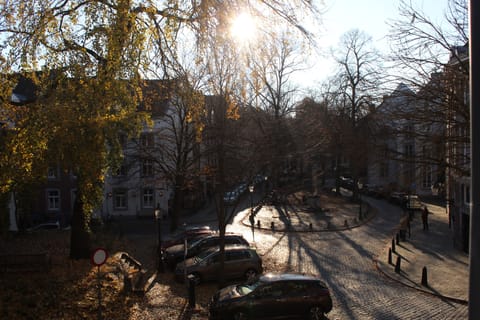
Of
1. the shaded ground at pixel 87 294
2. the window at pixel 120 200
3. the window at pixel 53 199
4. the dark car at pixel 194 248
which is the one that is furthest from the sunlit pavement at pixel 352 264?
the window at pixel 53 199

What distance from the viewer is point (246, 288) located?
38.2 ft

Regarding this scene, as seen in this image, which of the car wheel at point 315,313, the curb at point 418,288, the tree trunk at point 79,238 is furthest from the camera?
the tree trunk at point 79,238

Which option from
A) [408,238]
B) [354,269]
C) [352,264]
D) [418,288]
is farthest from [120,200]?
[418,288]

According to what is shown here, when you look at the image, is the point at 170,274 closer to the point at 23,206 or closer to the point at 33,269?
the point at 33,269

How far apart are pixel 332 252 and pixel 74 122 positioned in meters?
16.2

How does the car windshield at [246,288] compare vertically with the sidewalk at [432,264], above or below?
above

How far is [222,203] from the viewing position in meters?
13.9

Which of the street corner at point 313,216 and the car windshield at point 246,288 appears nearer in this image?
the car windshield at point 246,288

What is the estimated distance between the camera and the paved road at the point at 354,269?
12.1 m

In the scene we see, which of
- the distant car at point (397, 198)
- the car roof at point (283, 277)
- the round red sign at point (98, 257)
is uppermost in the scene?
the round red sign at point (98, 257)

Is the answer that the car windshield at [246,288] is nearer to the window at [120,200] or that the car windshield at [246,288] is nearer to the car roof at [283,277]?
the car roof at [283,277]

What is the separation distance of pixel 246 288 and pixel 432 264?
35.2ft
